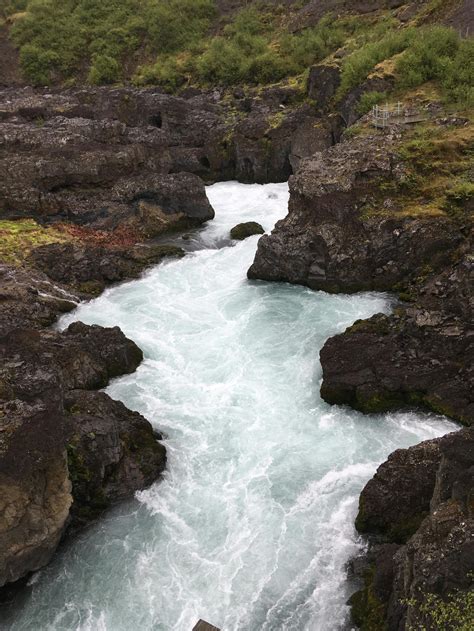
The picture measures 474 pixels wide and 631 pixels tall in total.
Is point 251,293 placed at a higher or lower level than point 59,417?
lower

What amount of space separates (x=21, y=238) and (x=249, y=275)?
48.5 ft

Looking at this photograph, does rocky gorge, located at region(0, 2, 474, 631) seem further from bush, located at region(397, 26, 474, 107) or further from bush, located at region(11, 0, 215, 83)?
bush, located at region(11, 0, 215, 83)

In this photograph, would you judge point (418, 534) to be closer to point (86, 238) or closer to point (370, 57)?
point (86, 238)

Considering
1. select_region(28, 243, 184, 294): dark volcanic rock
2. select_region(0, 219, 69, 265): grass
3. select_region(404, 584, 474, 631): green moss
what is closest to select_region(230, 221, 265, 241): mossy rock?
select_region(28, 243, 184, 294): dark volcanic rock

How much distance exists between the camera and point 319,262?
93.4ft

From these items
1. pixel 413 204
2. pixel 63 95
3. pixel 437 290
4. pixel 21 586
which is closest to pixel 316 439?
pixel 437 290

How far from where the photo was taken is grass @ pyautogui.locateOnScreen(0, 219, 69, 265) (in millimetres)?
32250

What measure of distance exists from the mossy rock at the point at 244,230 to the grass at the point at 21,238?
10.9 m

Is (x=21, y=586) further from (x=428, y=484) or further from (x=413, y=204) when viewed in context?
(x=413, y=204)

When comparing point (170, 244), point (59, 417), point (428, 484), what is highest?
point (59, 417)

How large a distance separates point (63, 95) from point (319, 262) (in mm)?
45642

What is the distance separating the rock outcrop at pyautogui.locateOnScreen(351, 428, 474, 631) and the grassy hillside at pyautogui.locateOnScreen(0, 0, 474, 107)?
3628 centimetres

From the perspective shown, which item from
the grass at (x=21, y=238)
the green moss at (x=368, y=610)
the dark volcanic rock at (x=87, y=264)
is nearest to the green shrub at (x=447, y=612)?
the green moss at (x=368, y=610)

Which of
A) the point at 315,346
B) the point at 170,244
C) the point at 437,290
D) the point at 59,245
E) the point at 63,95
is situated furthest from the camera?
the point at 63,95
